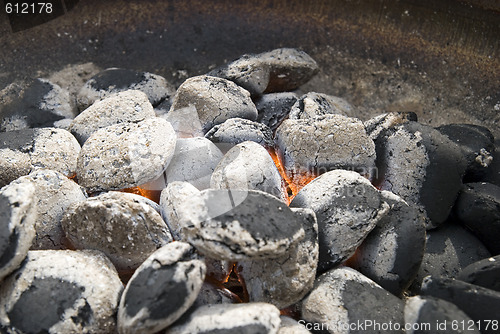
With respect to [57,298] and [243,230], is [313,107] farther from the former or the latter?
[57,298]

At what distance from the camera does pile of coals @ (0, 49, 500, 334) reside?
889 millimetres

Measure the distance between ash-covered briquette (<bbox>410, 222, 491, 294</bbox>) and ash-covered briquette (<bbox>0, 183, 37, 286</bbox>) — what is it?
86 cm

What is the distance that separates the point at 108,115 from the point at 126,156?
270mm

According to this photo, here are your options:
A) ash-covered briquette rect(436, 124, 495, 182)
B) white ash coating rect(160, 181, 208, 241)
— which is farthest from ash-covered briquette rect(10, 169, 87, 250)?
ash-covered briquette rect(436, 124, 495, 182)

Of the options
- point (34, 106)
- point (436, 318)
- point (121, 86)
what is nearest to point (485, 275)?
point (436, 318)

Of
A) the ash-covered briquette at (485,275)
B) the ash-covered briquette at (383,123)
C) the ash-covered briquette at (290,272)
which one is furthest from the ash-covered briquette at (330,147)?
the ash-covered briquette at (485,275)

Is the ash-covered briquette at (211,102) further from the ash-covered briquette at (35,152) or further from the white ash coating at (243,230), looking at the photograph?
the white ash coating at (243,230)

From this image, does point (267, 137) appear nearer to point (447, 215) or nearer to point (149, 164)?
point (149, 164)

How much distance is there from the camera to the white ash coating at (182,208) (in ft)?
2.99

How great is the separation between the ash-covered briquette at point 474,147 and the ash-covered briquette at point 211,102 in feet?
1.90

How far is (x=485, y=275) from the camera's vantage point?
995 millimetres

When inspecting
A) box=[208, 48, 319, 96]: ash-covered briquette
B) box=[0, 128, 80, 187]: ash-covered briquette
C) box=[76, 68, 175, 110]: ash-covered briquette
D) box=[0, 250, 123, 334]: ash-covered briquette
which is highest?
box=[208, 48, 319, 96]: ash-covered briquette

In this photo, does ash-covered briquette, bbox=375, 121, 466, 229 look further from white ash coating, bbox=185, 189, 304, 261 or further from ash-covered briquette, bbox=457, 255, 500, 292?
white ash coating, bbox=185, 189, 304, 261

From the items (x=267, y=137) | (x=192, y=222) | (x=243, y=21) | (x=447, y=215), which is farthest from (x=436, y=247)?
(x=243, y=21)
